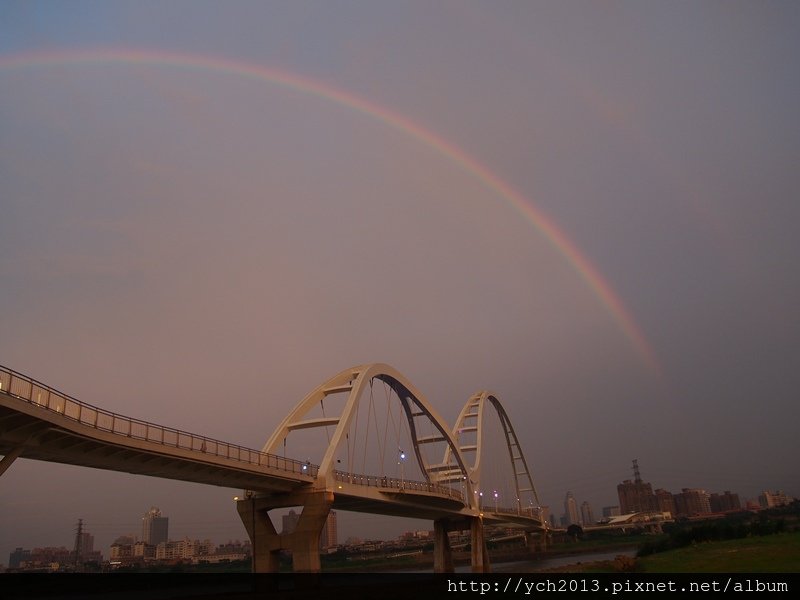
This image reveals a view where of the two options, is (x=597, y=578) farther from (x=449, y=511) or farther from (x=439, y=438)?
(x=439, y=438)

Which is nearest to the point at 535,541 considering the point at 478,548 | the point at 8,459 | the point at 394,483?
the point at 478,548

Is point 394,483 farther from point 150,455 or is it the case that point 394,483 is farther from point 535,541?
point 535,541

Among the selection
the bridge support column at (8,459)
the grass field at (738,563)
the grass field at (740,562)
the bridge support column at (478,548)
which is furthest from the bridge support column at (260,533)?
the bridge support column at (478,548)

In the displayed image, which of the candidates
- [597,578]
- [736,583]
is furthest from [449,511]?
[736,583]

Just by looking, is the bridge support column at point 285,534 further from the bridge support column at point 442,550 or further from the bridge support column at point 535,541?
the bridge support column at point 535,541

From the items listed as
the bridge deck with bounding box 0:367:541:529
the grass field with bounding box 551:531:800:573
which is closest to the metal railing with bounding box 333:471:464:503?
the bridge deck with bounding box 0:367:541:529

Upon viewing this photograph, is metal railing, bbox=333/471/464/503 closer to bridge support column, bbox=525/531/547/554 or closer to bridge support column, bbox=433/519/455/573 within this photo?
bridge support column, bbox=433/519/455/573
